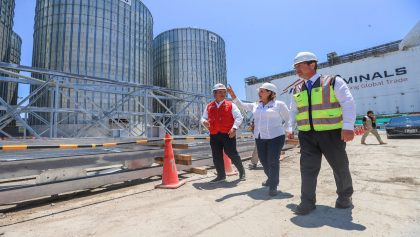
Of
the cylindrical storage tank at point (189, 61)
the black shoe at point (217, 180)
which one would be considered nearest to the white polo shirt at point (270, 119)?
the black shoe at point (217, 180)

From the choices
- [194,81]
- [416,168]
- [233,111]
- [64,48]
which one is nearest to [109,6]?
[64,48]

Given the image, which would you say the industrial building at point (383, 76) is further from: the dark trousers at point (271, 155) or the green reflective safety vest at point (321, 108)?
the green reflective safety vest at point (321, 108)

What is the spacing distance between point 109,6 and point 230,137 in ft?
58.4

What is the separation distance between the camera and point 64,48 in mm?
16703

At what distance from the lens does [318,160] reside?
2535 mm

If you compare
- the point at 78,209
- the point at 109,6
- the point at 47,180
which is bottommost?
the point at 78,209

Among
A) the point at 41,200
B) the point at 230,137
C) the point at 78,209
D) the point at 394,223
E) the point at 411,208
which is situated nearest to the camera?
the point at 394,223

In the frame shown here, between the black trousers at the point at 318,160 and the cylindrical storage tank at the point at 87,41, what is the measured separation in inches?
598

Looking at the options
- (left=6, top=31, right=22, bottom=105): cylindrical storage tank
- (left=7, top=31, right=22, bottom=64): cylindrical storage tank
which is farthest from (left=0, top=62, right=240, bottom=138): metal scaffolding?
(left=7, top=31, right=22, bottom=64): cylindrical storage tank

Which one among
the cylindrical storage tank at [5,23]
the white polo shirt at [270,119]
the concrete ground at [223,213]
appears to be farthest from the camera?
the cylindrical storage tank at [5,23]

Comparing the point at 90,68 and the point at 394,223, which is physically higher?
the point at 90,68

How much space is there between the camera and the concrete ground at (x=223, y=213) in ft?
6.77

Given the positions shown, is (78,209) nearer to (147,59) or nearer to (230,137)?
(230,137)

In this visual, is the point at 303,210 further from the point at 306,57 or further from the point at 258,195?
the point at 306,57
